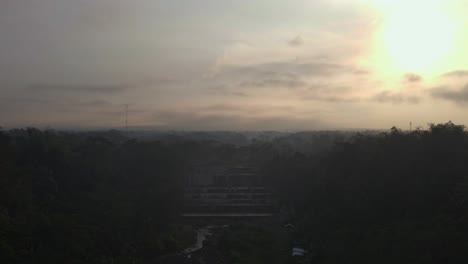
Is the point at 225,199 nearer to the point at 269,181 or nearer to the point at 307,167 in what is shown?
the point at 269,181

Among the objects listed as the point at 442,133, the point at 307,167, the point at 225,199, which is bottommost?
the point at 225,199

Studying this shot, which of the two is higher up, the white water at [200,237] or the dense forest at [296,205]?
the dense forest at [296,205]

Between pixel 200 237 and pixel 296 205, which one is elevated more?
pixel 296 205

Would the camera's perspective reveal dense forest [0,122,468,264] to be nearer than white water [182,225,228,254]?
Yes

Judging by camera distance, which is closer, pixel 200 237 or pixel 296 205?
pixel 200 237

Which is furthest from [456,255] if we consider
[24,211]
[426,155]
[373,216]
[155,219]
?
[24,211]

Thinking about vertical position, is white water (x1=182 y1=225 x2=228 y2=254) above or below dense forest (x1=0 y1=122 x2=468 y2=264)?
below

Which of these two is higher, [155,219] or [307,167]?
[307,167]

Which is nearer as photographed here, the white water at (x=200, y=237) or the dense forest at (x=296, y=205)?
the dense forest at (x=296, y=205)
